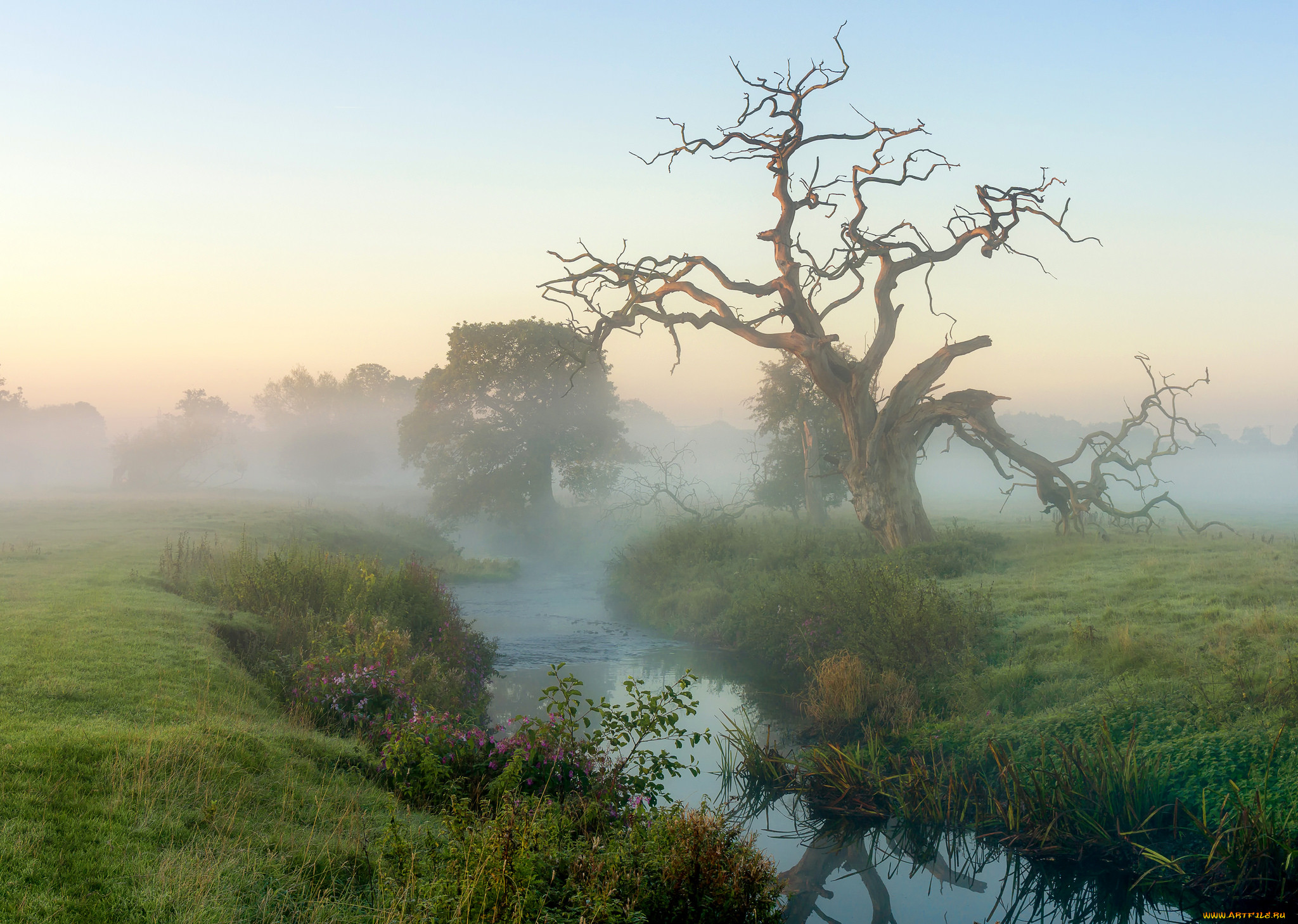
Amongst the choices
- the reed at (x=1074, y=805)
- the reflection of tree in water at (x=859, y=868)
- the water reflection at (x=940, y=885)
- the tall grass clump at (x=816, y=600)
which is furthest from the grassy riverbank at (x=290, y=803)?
the tall grass clump at (x=816, y=600)

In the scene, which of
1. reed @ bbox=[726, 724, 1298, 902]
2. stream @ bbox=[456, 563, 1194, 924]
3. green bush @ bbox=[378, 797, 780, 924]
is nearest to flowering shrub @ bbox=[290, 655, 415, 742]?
green bush @ bbox=[378, 797, 780, 924]

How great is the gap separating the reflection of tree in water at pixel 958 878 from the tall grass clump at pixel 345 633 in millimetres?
4866

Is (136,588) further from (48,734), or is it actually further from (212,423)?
(212,423)

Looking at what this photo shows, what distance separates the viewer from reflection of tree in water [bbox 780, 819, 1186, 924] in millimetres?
7152

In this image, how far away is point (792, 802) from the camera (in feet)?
31.9

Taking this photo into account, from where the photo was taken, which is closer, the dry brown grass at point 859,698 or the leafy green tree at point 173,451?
the dry brown grass at point 859,698

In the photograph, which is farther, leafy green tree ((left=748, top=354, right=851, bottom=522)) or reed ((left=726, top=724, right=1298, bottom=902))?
leafy green tree ((left=748, top=354, right=851, bottom=522))

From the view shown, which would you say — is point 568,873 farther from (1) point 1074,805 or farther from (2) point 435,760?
(1) point 1074,805

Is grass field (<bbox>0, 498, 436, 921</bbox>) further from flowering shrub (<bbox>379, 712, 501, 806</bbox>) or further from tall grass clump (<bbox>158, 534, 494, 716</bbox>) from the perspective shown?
tall grass clump (<bbox>158, 534, 494, 716</bbox>)

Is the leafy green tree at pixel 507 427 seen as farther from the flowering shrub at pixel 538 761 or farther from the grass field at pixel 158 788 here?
the flowering shrub at pixel 538 761

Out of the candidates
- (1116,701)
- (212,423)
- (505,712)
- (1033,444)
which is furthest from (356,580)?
(1033,444)

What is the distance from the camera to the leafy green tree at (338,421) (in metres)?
80.9

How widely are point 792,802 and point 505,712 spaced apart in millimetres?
5896

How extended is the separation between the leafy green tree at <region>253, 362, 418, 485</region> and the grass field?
73762 millimetres
